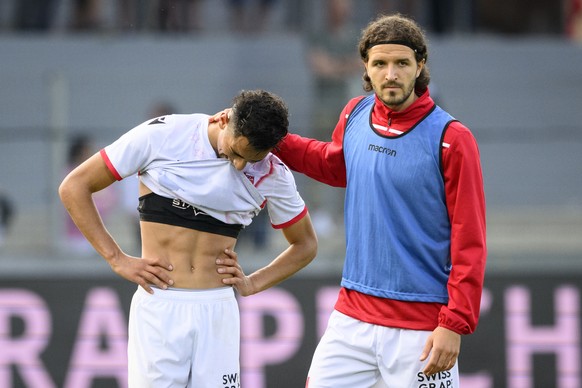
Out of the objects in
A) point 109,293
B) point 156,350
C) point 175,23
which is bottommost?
point 109,293

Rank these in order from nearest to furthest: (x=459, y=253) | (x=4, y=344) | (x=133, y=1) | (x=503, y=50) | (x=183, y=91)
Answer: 1. (x=459, y=253)
2. (x=4, y=344)
3. (x=183, y=91)
4. (x=133, y=1)
5. (x=503, y=50)

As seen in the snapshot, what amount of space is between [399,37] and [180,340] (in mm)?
1531

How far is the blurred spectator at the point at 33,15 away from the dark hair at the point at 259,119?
9.38m

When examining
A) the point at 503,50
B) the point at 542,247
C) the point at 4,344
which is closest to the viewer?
the point at 4,344

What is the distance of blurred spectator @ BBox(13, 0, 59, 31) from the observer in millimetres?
13094

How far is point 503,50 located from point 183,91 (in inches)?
182

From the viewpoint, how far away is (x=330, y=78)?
9789 mm

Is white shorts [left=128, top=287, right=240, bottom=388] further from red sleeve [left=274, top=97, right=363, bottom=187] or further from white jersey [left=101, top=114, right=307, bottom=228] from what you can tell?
red sleeve [left=274, top=97, right=363, bottom=187]

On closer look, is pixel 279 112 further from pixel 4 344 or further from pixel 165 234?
pixel 4 344

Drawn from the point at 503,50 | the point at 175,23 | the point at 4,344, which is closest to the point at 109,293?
the point at 4,344

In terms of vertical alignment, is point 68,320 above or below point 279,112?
below

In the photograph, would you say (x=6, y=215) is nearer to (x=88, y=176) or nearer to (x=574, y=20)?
(x=88, y=176)

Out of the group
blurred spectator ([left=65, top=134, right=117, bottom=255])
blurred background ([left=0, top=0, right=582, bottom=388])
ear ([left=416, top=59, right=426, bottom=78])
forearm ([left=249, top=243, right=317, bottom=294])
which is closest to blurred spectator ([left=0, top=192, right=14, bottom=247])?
blurred background ([left=0, top=0, right=582, bottom=388])

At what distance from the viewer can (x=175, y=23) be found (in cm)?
1306
